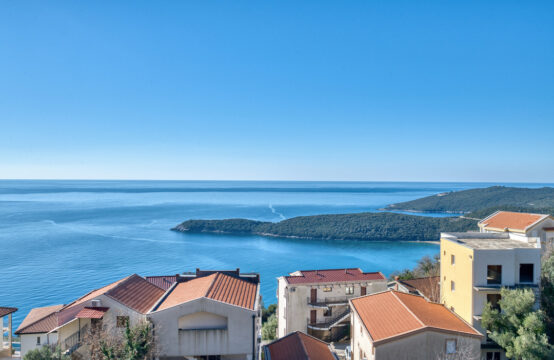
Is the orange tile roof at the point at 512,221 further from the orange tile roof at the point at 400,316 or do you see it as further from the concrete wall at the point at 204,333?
the concrete wall at the point at 204,333

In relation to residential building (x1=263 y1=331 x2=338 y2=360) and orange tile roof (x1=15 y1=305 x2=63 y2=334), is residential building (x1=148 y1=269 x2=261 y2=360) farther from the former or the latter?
orange tile roof (x1=15 y1=305 x2=63 y2=334)

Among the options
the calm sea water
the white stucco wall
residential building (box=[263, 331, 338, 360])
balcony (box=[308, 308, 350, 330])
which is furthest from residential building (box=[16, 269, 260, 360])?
the calm sea water

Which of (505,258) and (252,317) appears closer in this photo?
(252,317)

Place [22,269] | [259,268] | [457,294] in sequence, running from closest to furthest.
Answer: [457,294], [22,269], [259,268]

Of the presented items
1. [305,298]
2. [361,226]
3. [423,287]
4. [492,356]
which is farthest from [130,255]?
[492,356]

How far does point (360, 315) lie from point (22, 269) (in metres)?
→ 60.9

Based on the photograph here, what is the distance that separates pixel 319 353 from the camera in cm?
1578

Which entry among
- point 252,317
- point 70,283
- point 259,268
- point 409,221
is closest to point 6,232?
point 70,283

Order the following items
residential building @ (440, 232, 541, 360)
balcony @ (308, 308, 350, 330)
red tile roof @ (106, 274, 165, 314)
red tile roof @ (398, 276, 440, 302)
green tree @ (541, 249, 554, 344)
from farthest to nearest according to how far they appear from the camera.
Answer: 1. balcony @ (308, 308, 350, 330)
2. red tile roof @ (398, 276, 440, 302)
3. residential building @ (440, 232, 541, 360)
4. green tree @ (541, 249, 554, 344)
5. red tile roof @ (106, 274, 165, 314)

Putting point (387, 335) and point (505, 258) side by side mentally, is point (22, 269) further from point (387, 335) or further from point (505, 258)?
point (505, 258)

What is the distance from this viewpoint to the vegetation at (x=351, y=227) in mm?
86188

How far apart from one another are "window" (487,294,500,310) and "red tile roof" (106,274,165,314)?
57.6 feet

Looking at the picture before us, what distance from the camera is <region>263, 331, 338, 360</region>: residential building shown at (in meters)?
14.9

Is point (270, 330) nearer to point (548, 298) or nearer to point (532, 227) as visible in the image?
point (548, 298)
